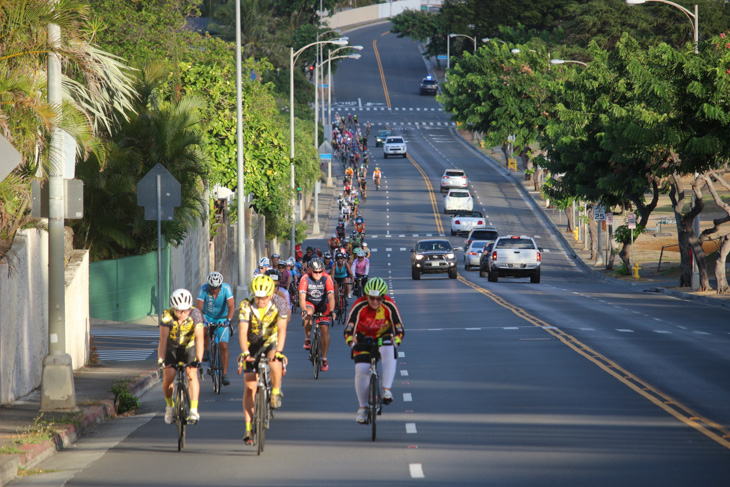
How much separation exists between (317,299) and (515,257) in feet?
86.7

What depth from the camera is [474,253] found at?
180 feet

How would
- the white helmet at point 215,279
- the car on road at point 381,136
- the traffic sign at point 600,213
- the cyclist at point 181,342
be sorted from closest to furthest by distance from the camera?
the cyclist at point 181,342
the white helmet at point 215,279
the traffic sign at point 600,213
the car on road at point 381,136

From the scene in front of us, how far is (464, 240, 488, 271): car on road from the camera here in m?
54.9

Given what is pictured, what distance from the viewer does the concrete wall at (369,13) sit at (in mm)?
172175

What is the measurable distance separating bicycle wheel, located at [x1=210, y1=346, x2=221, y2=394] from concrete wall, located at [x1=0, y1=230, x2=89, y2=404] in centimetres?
249

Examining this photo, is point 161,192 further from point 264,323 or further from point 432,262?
point 432,262

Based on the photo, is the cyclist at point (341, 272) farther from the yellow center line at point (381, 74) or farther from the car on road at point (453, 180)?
the yellow center line at point (381, 74)

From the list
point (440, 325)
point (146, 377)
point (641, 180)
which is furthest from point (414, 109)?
point (146, 377)

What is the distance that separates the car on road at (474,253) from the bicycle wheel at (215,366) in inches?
1495

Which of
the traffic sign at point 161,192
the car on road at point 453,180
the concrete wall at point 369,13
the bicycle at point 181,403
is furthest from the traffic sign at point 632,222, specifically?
the concrete wall at point 369,13

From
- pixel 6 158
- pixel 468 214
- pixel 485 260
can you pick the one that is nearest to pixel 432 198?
pixel 468 214

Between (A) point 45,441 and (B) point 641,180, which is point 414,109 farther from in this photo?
(A) point 45,441

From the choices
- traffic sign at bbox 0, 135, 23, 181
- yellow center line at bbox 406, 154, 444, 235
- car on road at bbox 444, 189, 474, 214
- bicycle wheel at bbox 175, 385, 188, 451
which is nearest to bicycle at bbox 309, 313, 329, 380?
bicycle wheel at bbox 175, 385, 188, 451

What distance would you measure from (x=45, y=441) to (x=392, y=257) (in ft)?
161
